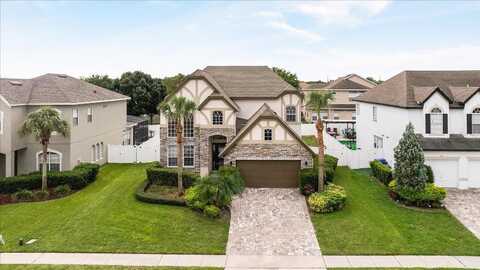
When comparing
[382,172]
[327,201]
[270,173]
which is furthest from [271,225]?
[382,172]

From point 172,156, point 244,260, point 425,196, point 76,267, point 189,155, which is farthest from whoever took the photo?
point 189,155

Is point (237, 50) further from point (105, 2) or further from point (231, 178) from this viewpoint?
point (231, 178)

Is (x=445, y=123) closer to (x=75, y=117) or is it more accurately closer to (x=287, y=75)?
(x=75, y=117)

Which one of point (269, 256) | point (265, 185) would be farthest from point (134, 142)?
point (269, 256)

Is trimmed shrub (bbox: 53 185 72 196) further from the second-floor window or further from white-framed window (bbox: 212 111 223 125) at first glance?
white-framed window (bbox: 212 111 223 125)


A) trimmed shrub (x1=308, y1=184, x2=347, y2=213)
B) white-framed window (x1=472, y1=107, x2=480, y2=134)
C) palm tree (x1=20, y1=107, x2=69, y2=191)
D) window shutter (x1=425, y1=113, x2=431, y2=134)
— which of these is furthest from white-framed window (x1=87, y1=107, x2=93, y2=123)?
white-framed window (x1=472, y1=107, x2=480, y2=134)

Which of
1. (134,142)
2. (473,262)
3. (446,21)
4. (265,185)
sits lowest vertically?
(473,262)
